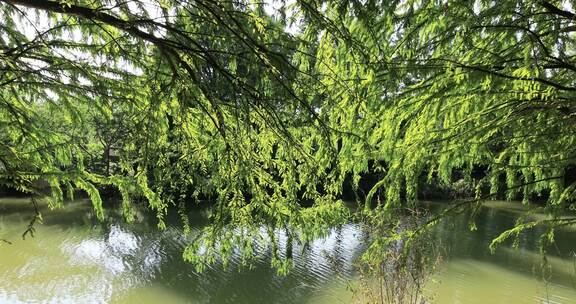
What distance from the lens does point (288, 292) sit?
22.7 feet

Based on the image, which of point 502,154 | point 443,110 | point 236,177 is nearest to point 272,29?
point 236,177

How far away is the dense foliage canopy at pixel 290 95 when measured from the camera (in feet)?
6.79

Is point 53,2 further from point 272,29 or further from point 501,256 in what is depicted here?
point 501,256

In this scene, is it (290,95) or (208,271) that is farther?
(208,271)

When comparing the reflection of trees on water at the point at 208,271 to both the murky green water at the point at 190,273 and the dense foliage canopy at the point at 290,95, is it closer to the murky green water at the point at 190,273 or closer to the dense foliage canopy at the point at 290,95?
the murky green water at the point at 190,273

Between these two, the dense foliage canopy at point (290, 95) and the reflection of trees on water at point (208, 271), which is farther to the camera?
the reflection of trees on water at point (208, 271)

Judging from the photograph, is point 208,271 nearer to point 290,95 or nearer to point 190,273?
point 190,273

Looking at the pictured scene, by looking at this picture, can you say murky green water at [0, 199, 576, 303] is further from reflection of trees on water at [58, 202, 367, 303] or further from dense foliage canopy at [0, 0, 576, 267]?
dense foliage canopy at [0, 0, 576, 267]

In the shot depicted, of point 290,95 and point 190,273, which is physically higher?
point 290,95

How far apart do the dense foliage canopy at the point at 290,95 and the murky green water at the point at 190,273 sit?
309 cm

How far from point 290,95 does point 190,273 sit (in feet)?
20.4

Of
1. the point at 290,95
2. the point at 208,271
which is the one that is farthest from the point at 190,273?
the point at 290,95

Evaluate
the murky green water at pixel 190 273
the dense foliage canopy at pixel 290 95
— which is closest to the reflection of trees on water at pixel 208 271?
the murky green water at pixel 190 273

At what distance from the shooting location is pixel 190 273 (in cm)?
755
